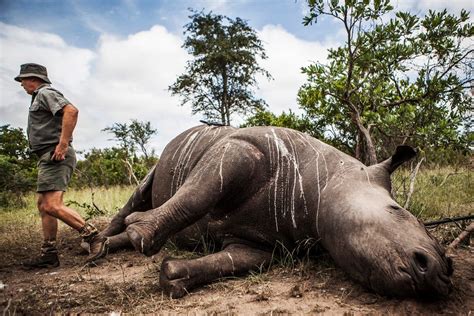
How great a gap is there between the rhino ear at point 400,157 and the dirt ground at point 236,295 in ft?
2.51

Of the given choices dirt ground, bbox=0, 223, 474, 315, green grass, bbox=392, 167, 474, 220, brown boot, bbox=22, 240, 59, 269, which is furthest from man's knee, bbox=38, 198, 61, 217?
green grass, bbox=392, 167, 474, 220

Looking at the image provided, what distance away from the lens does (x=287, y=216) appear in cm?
283

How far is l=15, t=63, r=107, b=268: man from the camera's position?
3859mm

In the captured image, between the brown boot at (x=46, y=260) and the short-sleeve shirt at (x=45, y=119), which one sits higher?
the short-sleeve shirt at (x=45, y=119)

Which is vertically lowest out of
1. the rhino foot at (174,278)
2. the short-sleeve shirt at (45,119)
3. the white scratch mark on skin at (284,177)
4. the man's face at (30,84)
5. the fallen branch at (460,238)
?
the rhino foot at (174,278)

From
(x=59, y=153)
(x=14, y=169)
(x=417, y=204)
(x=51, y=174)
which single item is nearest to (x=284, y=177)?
(x=59, y=153)

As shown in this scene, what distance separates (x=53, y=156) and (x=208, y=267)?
2.09 m

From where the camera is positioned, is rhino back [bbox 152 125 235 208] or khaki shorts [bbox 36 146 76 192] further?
khaki shorts [bbox 36 146 76 192]

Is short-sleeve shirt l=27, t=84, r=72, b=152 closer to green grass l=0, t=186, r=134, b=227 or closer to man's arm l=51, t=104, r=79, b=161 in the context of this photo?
man's arm l=51, t=104, r=79, b=161

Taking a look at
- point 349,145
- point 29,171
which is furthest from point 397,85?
point 29,171

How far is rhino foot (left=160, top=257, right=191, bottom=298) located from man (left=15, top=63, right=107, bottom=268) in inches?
54.8

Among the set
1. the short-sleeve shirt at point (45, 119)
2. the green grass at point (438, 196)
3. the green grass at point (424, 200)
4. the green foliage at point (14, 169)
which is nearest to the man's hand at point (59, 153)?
the short-sleeve shirt at point (45, 119)

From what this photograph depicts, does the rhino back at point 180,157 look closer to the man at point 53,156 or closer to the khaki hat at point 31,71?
the man at point 53,156

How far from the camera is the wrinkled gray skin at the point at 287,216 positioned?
2027mm
